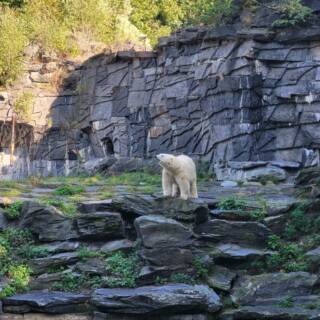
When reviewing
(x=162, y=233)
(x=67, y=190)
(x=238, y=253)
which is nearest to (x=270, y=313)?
(x=238, y=253)

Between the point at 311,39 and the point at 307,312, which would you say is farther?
the point at 311,39

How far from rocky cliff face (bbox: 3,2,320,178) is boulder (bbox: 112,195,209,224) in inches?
229

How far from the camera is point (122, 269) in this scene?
35.3 ft

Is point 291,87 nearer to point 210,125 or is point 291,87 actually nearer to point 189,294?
point 210,125

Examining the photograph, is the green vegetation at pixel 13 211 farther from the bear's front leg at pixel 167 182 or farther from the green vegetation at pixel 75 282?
the bear's front leg at pixel 167 182

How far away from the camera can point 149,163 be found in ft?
64.8

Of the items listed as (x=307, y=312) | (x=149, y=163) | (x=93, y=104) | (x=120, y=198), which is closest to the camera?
(x=307, y=312)

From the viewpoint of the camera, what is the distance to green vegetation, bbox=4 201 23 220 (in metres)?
12.4

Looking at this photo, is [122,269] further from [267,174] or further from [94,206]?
[267,174]

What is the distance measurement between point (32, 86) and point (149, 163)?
19.1 ft

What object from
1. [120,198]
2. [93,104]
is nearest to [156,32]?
[93,104]

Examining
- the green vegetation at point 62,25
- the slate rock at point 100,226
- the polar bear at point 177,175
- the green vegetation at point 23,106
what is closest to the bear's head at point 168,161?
the polar bear at point 177,175

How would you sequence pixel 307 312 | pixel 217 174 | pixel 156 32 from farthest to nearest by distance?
pixel 156 32, pixel 217 174, pixel 307 312

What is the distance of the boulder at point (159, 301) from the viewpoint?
9594 millimetres
